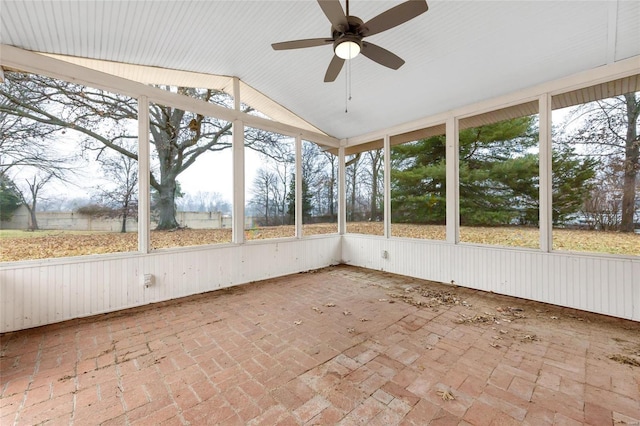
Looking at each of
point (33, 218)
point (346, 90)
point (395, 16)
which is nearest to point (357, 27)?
point (395, 16)

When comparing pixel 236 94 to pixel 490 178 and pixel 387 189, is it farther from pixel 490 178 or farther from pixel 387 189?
pixel 490 178

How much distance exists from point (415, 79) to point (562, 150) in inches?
90.1

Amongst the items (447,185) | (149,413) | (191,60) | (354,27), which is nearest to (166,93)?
(191,60)

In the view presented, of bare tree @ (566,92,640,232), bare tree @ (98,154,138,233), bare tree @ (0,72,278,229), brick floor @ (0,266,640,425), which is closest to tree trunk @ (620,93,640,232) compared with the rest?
bare tree @ (566,92,640,232)

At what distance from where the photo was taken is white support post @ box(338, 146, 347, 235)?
266 inches

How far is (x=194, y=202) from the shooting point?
4.41 m

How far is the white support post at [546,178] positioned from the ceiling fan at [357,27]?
266 cm

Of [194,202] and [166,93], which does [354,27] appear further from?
[194,202]

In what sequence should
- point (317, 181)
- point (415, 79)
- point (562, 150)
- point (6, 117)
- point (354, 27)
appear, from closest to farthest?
point (354, 27) < point (6, 117) < point (562, 150) < point (415, 79) < point (317, 181)

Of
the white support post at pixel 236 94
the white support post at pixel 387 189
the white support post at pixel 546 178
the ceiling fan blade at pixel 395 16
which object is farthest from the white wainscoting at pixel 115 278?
the white support post at pixel 546 178

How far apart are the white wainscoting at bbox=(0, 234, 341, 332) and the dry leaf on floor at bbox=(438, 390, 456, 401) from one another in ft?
11.9

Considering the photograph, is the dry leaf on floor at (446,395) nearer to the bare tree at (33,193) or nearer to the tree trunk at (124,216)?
the tree trunk at (124,216)

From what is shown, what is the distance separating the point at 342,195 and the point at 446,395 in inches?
202

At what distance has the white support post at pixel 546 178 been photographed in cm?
384
